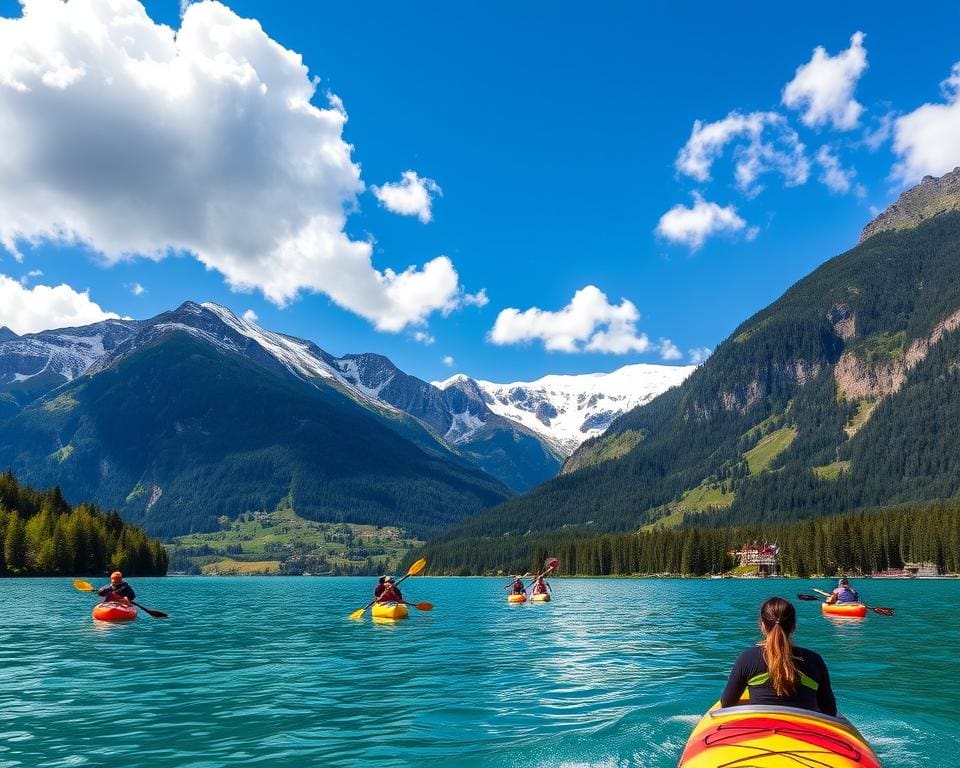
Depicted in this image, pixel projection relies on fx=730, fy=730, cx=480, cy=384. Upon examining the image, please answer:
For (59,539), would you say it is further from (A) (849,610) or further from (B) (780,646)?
(B) (780,646)

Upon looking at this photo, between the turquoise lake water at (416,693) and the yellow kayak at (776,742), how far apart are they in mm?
4882

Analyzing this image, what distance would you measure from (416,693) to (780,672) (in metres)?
16.6

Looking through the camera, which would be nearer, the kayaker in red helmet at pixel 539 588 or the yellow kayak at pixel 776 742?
the yellow kayak at pixel 776 742

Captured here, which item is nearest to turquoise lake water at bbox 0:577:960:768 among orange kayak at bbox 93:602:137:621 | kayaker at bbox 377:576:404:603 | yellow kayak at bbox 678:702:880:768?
orange kayak at bbox 93:602:137:621

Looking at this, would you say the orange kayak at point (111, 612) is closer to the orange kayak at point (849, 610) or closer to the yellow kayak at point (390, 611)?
the yellow kayak at point (390, 611)

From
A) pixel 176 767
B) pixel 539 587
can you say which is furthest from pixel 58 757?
pixel 539 587

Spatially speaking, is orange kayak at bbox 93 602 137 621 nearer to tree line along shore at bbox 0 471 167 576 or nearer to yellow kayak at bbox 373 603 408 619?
yellow kayak at bbox 373 603 408 619

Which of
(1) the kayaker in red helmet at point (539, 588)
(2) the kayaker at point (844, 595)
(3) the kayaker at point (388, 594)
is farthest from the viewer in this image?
(1) the kayaker in red helmet at point (539, 588)

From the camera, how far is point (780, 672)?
1275 cm

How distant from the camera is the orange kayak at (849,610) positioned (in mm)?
58344

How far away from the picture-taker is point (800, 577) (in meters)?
183

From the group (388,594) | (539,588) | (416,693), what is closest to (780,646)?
(416,693)

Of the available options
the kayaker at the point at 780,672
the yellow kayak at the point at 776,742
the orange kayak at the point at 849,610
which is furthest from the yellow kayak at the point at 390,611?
the kayaker at the point at 780,672

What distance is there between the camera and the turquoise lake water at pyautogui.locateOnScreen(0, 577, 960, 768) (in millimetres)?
17938
